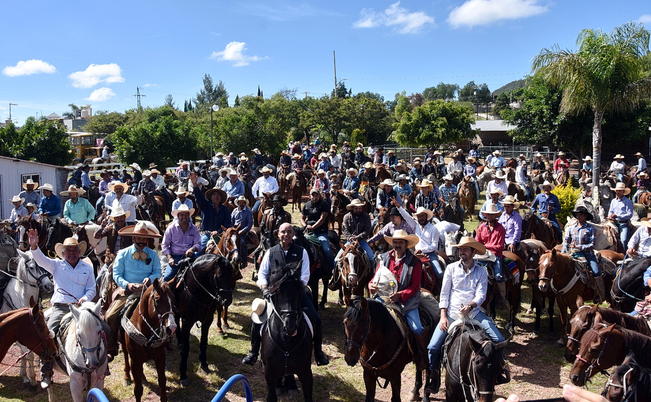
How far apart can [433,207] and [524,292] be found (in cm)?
303

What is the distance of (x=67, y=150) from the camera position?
3634 centimetres

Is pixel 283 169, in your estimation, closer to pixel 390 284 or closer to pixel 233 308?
pixel 233 308

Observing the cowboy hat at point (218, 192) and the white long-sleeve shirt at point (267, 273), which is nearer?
the white long-sleeve shirt at point (267, 273)

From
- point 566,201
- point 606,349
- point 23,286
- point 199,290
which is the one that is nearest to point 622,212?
point 566,201

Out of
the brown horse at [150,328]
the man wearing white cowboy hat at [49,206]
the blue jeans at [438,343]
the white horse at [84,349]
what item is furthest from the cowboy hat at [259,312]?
the man wearing white cowboy hat at [49,206]

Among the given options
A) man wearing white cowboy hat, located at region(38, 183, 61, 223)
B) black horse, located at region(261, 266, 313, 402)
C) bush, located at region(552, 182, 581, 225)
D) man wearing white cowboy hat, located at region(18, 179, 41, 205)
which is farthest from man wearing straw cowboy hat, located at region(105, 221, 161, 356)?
bush, located at region(552, 182, 581, 225)

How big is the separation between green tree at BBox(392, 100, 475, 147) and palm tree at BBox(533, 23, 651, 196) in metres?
18.0

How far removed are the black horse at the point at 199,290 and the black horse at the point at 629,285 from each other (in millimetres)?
6485

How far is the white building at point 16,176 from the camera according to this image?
19.8m

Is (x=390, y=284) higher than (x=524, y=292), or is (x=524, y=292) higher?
(x=390, y=284)

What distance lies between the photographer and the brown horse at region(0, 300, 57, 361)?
609 cm

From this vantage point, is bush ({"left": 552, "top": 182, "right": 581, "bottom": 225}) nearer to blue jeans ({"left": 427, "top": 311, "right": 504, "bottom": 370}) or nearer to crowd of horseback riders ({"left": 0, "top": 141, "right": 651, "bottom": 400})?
crowd of horseback riders ({"left": 0, "top": 141, "right": 651, "bottom": 400})

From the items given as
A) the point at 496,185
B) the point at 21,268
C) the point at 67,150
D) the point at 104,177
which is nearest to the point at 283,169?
the point at 104,177

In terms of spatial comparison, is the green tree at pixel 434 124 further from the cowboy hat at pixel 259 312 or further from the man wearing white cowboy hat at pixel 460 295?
the cowboy hat at pixel 259 312
